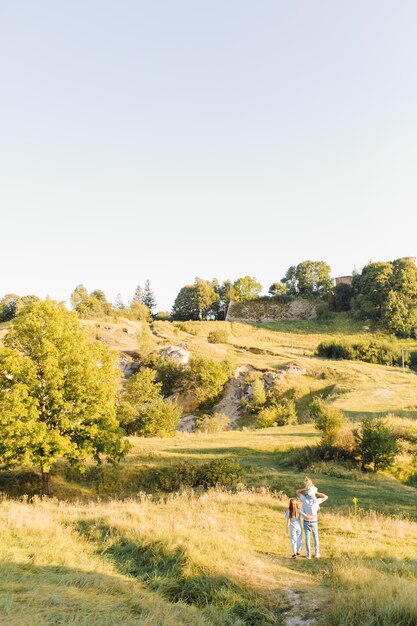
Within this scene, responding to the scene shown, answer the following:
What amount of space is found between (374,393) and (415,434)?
17.6 meters

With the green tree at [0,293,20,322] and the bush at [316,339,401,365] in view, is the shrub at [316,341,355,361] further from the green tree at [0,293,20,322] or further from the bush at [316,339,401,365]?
the green tree at [0,293,20,322]

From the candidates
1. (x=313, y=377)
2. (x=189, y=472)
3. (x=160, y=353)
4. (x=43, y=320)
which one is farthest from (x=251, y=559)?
(x=160, y=353)

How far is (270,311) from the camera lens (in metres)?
109

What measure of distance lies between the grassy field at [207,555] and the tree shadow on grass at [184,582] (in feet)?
0.09

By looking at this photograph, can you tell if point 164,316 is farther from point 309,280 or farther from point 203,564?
point 203,564

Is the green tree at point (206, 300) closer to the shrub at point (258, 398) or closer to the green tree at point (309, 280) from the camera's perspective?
the green tree at point (309, 280)

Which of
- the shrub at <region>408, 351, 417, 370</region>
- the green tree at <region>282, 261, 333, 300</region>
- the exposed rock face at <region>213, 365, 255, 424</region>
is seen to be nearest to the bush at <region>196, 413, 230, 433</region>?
the exposed rock face at <region>213, 365, 255, 424</region>

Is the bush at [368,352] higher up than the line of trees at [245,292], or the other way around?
the line of trees at [245,292]

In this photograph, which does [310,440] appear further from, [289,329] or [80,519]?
[289,329]

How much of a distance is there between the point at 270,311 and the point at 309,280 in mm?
14539

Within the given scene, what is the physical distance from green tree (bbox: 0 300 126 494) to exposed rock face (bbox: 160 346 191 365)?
41.7 metres

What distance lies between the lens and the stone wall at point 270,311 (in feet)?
349

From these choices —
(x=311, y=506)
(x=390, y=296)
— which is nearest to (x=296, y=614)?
(x=311, y=506)

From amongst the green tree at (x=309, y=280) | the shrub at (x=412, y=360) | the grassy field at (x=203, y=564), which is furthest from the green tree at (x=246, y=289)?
the grassy field at (x=203, y=564)
